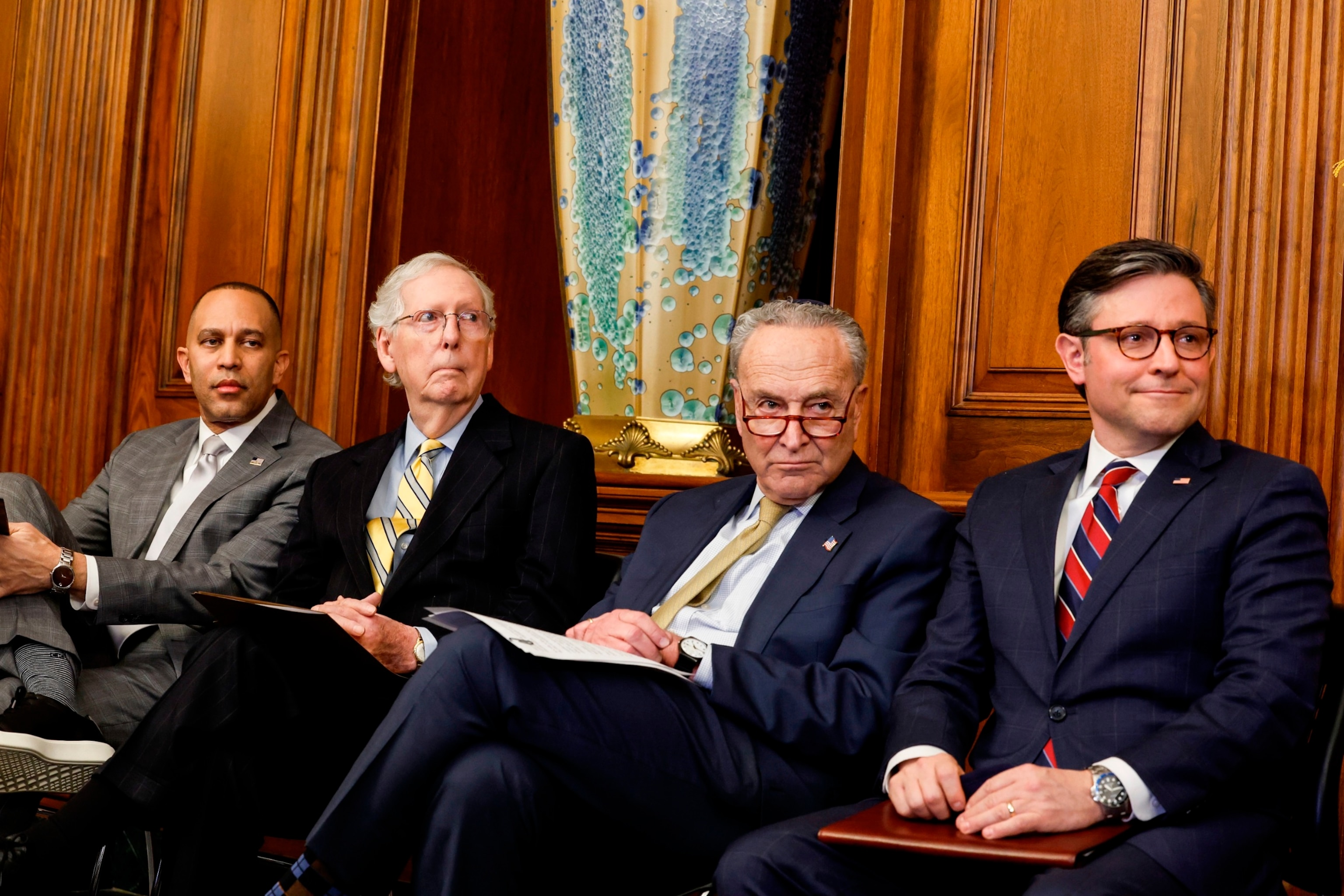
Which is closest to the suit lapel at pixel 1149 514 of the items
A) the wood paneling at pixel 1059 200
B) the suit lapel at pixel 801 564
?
the suit lapel at pixel 801 564

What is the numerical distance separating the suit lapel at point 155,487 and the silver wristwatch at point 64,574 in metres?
0.36

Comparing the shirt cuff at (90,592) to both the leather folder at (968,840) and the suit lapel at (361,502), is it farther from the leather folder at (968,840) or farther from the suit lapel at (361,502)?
the leather folder at (968,840)

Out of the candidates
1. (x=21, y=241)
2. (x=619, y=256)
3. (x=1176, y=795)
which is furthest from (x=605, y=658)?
(x=21, y=241)

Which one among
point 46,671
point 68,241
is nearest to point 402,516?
point 46,671

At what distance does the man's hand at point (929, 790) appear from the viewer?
1.67m

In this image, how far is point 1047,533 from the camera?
193cm

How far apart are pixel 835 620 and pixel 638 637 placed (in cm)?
31

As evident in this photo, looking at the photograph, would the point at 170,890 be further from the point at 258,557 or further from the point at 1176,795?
the point at 1176,795

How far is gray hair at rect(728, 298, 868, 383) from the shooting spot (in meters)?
2.26

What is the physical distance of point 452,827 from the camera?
176cm

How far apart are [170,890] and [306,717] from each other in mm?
328

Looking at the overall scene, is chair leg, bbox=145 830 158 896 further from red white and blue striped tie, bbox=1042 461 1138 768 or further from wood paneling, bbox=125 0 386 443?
red white and blue striped tie, bbox=1042 461 1138 768

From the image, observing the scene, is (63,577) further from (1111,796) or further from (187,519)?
(1111,796)

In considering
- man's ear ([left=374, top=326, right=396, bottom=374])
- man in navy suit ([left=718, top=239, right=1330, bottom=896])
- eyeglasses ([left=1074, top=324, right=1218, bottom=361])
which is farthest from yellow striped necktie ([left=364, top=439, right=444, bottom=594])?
eyeglasses ([left=1074, top=324, right=1218, bottom=361])
